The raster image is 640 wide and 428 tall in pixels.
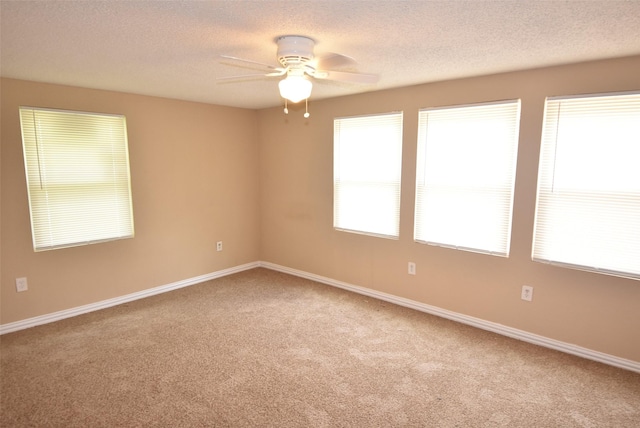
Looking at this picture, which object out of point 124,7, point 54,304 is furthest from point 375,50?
point 54,304

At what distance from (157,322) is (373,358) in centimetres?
209

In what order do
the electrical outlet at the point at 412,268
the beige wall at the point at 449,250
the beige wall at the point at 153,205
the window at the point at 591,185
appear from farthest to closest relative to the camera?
the electrical outlet at the point at 412,268 → the beige wall at the point at 153,205 → the beige wall at the point at 449,250 → the window at the point at 591,185

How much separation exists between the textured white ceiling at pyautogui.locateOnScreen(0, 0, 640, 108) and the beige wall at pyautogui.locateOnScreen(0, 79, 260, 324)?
698 millimetres

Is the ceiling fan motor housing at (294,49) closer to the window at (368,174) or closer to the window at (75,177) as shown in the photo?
the window at (368,174)

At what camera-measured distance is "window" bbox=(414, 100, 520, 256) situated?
117 inches

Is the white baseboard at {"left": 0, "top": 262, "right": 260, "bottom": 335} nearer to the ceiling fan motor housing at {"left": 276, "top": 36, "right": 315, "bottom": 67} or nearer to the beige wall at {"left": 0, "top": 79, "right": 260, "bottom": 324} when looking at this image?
the beige wall at {"left": 0, "top": 79, "right": 260, "bottom": 324}

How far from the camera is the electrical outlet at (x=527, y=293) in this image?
9.62ft

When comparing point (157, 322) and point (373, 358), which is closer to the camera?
point (373, 358)

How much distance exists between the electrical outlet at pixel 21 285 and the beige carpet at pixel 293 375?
385mm

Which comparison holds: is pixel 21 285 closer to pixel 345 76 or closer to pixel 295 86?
pixel 295 86

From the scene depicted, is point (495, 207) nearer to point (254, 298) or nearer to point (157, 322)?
point (254, 298)

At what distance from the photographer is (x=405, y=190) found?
11.8 ft

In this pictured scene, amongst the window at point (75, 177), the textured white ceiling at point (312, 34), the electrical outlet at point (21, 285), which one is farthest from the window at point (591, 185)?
the electrical outlet at point (21, 285)

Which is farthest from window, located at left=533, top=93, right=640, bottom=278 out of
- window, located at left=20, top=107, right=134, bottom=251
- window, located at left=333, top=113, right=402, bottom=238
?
window, located at left=20, top=107, right=134, bottom=251
